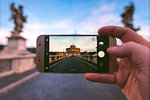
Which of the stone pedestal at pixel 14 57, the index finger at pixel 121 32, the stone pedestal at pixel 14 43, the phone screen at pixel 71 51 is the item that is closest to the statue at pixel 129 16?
the index finger at pixel 121 32

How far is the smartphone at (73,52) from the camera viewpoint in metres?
1.34

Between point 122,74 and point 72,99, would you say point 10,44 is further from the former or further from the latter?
point 122,74

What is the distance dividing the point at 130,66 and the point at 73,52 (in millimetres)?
1148

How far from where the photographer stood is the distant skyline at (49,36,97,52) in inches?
56.1

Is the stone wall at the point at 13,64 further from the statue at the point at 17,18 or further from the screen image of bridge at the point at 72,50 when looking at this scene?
the screen image of bridge at the point at 72,50

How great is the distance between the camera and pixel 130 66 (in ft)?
A: 4.09

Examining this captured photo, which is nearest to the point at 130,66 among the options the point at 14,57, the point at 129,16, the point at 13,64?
the point at 14,57

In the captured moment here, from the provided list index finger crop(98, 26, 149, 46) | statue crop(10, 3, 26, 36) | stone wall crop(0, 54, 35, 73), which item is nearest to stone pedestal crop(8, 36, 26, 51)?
statue crop(10, 3, 26, 36)

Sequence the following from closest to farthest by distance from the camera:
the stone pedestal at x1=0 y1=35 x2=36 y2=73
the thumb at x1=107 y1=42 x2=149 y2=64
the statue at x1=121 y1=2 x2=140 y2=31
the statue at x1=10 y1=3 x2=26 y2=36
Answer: the thumb at x1=107 y1=42 x2=149 y2=64 < the stone pedestal at x1=0 y1=35 x2=36 y2=73 < the statue at x1=10 y1=3 x2=26 y2=36 < the statue at x1=121 y1=2 x2=140 y2=31

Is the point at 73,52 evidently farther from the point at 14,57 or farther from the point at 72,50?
the point at 14,57

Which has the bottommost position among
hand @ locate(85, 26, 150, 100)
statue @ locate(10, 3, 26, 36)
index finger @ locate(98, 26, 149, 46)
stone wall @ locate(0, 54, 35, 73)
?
stone wall @ locate(0, 54, 35, 73)

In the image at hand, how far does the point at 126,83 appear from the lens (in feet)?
4.10

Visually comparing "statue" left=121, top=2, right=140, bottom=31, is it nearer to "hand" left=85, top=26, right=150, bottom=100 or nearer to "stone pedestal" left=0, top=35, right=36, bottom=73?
"hand" left=85, top=26, right=150, bottom=100

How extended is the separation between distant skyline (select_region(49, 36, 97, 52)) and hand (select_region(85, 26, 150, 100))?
0.28m
